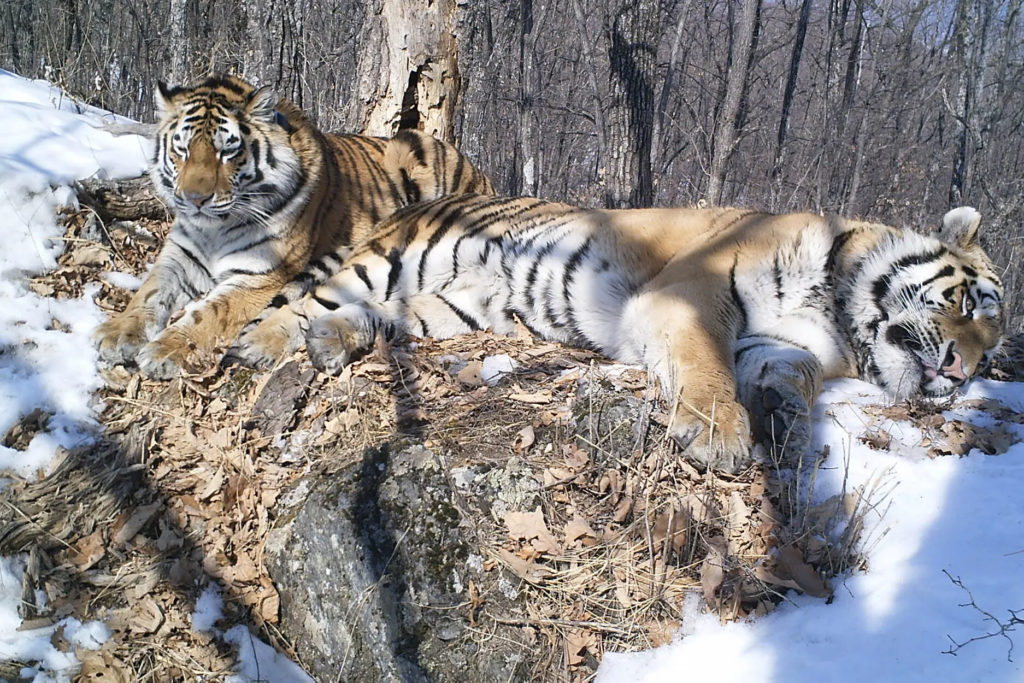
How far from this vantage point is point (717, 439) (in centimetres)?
263

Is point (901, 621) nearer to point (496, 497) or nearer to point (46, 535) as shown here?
point (496, 497)

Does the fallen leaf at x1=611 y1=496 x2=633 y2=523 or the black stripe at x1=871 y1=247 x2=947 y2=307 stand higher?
the black stripe at x1=871 y1=247 x2=947 y2=307

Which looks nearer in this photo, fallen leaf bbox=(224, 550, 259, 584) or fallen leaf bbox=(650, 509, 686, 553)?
fallen leaf bbox=(650, 509, 686, 553)

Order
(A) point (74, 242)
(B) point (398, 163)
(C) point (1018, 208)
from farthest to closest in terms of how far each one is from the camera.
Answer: (C) point (1018, 208), (B) point (398, 163), (A) point (74, 242)

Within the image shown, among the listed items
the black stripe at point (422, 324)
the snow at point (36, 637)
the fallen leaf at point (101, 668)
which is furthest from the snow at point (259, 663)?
the black stripe at point (422, 324)

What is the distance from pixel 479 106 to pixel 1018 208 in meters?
7.33

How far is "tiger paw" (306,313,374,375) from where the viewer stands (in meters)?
3.22

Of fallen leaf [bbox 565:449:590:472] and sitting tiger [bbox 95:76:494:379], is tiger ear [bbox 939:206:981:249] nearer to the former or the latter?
fallen leaf [bbox 565:449:590:472]

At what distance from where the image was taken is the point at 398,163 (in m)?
4.79

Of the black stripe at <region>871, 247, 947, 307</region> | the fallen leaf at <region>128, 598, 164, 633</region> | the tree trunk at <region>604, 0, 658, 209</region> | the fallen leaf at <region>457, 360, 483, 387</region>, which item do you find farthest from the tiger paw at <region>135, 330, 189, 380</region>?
the tree trunk at <region>604, 0, 658, 209</region>

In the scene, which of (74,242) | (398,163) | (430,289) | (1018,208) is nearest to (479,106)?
(398,163)

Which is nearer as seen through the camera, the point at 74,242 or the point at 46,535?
the point at 46,535

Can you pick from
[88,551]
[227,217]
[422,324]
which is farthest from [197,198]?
[88,551]

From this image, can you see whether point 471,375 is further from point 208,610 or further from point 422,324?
point 208,610
